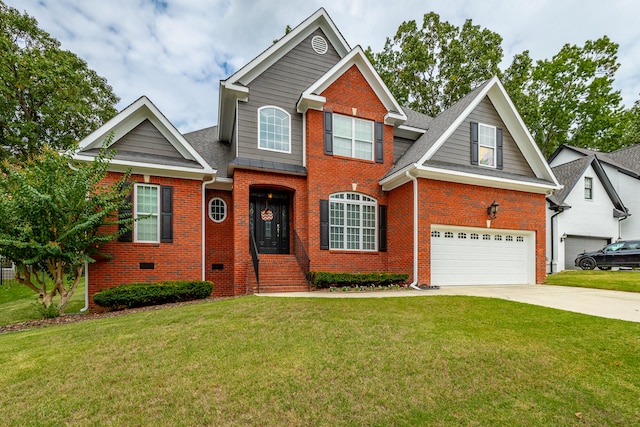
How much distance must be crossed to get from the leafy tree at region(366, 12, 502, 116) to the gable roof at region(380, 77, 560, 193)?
1362 cm

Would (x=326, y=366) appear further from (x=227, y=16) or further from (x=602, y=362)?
(x=227, y=16)

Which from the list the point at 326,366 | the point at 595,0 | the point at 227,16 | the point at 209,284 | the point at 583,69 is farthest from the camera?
the point at 583,69

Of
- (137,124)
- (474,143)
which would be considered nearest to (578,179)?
(474,143)

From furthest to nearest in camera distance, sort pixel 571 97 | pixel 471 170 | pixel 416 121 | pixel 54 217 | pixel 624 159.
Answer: pixel 571 97, pixel 624 159, pixel 416 121, pixel 471 170, pixel 54 217

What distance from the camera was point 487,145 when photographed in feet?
40.7

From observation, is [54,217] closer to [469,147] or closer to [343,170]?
[343,170]

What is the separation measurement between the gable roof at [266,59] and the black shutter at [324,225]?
4.63 metres

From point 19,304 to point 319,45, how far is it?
14.8 m

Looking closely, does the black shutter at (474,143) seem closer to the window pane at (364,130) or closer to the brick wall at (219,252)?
the window pane at (364,130)

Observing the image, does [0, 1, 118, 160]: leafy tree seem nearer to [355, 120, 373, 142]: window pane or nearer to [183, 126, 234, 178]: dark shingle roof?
[183, 126, 234, 178]: dark shingle roof

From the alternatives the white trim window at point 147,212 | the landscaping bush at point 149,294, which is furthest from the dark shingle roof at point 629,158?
the white trim window at point 147,212

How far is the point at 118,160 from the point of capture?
946 centimetres

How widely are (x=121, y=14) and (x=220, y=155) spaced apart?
7.56 meters

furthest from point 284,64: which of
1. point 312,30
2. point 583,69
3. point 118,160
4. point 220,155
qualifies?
point 583,69
